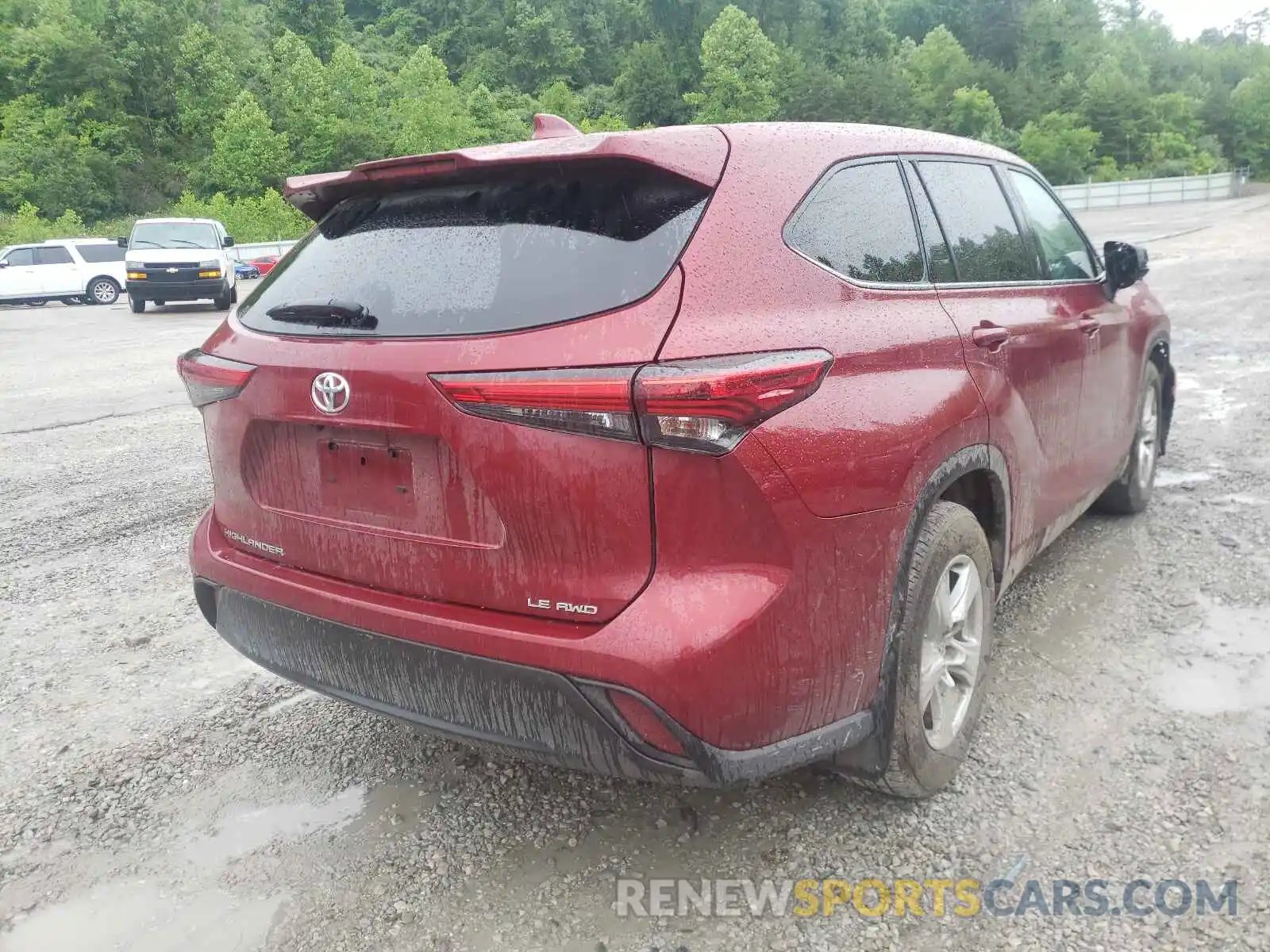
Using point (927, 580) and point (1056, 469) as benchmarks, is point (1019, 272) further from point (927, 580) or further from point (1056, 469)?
point (927, 580)

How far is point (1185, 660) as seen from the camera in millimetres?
A: 3318

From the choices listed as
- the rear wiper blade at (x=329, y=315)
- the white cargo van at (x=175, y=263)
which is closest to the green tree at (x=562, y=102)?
the white cargo van at (x=175, y=263)

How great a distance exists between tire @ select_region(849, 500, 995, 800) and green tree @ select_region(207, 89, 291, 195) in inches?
2484

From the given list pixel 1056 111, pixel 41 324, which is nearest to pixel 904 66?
pixel 1056 111

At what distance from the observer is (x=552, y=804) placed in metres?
2.64

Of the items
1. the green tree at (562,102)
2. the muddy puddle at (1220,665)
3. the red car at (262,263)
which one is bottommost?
the red car at (262,263)

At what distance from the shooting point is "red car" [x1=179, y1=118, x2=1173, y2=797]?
192 cm

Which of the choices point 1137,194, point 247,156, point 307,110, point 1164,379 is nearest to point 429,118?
point 307,110

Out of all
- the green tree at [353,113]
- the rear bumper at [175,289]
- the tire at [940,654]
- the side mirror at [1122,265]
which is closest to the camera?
the tire at [940,654]

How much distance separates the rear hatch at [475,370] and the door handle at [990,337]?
925 millimetres

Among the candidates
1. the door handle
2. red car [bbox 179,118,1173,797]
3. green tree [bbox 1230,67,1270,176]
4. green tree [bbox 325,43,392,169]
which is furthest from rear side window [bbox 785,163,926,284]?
green tree [bbox 1230,67,1270,176]

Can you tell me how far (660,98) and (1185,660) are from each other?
95.3 metres

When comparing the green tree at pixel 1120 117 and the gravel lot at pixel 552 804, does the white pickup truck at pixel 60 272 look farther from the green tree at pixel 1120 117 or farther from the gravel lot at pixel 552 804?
the green tree at pixel 1120 117

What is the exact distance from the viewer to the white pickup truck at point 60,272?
78.2 feet
